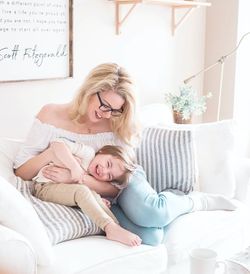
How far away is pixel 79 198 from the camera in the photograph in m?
2.16

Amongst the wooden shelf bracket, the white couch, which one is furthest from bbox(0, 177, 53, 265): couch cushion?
the wooden shelf bracket

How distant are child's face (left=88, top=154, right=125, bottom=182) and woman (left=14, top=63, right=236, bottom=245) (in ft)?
0.16

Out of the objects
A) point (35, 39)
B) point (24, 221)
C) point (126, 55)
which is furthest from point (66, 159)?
point (126, 55)

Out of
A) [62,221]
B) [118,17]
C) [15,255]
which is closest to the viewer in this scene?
[15,255]

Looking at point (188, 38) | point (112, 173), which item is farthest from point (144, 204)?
point (188, 38)

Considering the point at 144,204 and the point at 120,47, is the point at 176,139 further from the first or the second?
the point at 120,47

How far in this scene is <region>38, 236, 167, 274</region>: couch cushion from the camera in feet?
6.07

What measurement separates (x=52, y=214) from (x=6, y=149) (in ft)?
1.70

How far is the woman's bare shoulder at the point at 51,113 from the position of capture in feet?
8.00

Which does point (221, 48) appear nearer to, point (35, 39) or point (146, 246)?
point (35, 39)

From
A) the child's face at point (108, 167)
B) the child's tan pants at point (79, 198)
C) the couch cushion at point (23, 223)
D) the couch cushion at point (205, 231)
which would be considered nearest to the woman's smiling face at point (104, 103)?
the child's face at point (108, 167)

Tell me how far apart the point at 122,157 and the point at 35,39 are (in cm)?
86

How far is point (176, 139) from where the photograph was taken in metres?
2.62

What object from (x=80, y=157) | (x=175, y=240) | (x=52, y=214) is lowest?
(x=175, y=240)
